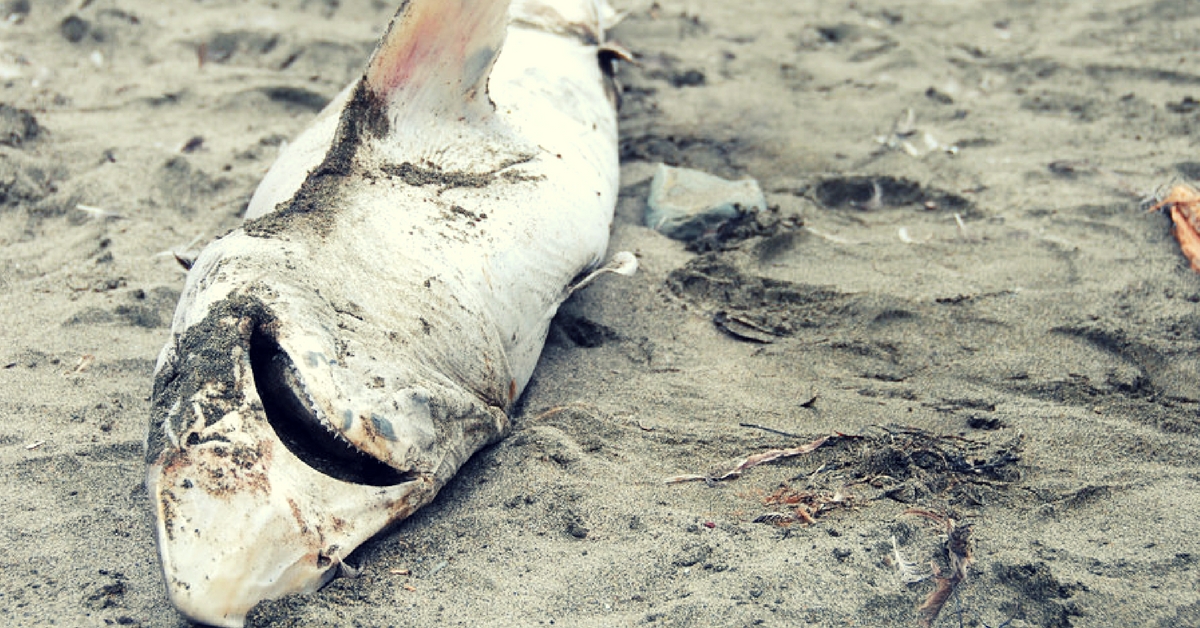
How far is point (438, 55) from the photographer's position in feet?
Answer: 9.70

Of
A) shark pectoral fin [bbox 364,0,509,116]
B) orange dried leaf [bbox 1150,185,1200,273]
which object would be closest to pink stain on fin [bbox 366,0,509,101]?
shark pectoral fin [bbox 364,0,509,116]

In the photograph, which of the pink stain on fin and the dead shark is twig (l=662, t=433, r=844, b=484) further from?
the pink stain on fin

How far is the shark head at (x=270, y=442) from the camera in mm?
2041

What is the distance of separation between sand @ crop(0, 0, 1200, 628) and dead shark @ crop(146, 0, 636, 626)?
172 millimetres

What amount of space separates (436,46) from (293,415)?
124 cm

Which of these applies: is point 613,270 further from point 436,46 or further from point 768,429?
point 436,46

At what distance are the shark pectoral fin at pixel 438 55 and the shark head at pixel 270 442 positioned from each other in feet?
2.26

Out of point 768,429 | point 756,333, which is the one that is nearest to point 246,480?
point 768,429

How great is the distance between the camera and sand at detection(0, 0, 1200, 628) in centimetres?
229

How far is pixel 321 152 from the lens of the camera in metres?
2.96

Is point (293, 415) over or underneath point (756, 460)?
over

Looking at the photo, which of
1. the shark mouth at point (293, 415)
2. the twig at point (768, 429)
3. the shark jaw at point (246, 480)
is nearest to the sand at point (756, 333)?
the twig at point (768, 429)

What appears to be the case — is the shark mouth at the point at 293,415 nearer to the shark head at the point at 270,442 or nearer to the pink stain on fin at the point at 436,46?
the shark head at the point at 270,442

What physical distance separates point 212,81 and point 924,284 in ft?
11.3
